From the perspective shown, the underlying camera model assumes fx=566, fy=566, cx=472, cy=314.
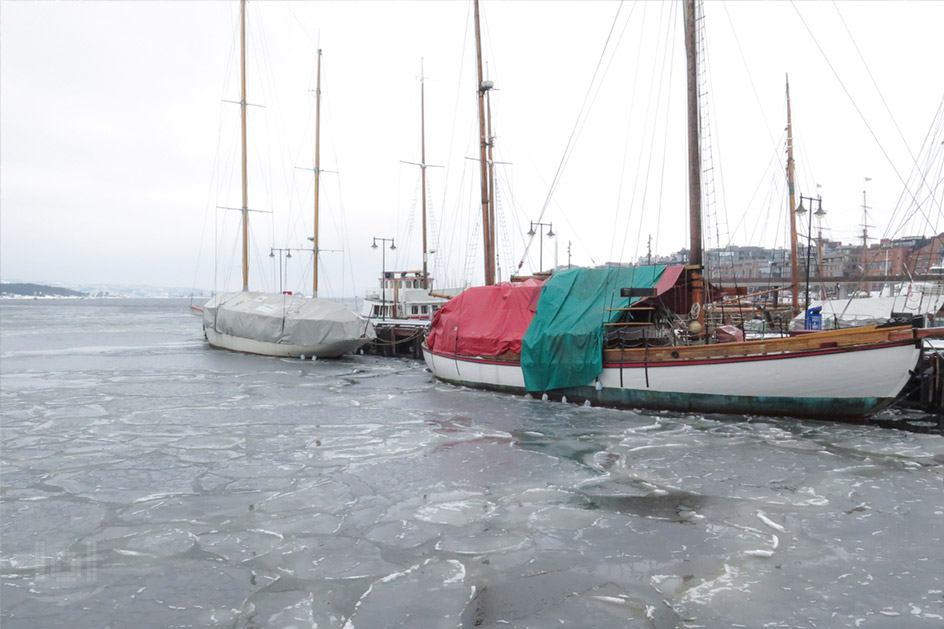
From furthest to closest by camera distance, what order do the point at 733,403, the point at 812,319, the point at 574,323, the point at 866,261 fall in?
the point at 866,261 → the point at 812,319 → the point at 574,323 → the point at 733,403

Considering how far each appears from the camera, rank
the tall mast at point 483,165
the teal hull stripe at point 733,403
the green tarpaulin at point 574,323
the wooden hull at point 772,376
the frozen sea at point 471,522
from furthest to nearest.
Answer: the tall mast at point 483,165
the green tarpaulin at point 574,323
the teal hull stripe at point 733,403
the wooden hull at point 772,376
the frozen sea at point 471,522

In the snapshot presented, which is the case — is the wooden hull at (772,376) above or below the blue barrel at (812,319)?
below

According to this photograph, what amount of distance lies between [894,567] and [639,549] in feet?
8.16

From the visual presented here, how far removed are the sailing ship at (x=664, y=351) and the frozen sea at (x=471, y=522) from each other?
672 mm

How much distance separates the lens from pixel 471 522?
7.15m

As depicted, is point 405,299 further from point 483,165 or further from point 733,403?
point 733,403

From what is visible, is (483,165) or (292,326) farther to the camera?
(292,326)

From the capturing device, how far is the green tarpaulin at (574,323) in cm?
1441

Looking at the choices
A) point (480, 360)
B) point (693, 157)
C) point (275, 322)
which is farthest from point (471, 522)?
point (275, 322)

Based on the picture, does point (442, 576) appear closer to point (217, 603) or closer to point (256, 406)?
point (217, 603)

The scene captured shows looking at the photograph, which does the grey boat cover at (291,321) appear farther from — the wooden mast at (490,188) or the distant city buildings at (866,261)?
the distant city buildings at (866,261)

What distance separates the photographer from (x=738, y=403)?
1295 cm

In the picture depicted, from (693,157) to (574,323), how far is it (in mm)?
5379

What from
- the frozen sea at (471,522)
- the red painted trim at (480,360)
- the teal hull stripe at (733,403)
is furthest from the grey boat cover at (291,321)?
the teal hull stripe at (733,403)
